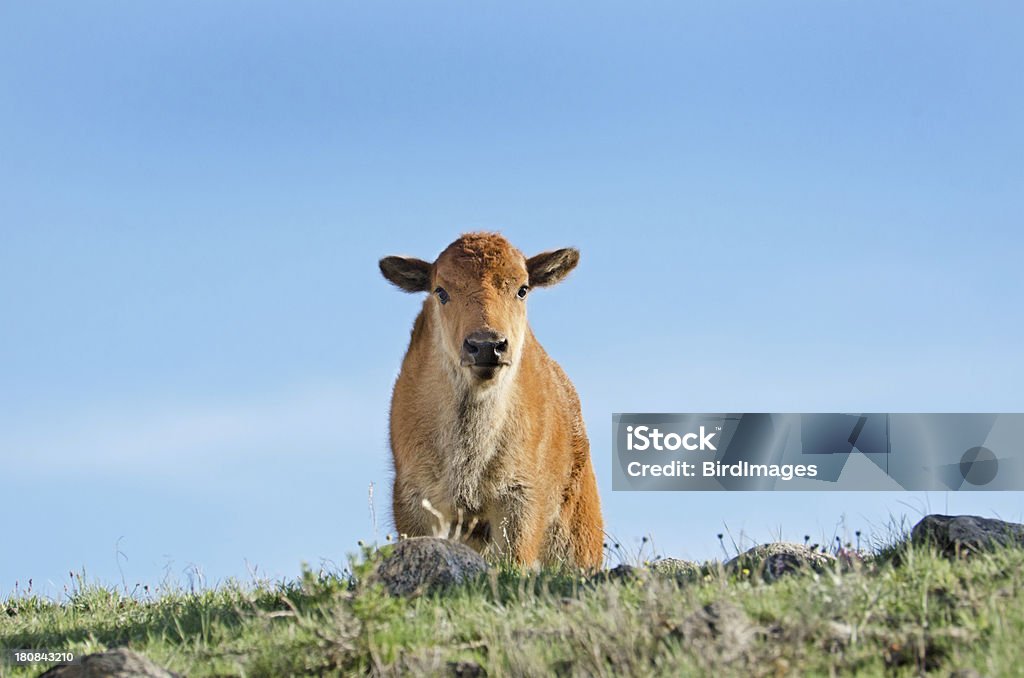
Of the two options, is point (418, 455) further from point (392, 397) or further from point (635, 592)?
point (635, 592)

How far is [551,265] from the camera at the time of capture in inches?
519

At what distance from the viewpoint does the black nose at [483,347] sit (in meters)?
11.2

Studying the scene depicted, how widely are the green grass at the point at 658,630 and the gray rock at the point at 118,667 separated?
1.54ft

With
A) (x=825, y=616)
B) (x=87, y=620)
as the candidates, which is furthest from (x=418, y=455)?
(x=825, y=616)

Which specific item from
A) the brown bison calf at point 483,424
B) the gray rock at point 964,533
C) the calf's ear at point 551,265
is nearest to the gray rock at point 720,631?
the gray rock at point 964,533

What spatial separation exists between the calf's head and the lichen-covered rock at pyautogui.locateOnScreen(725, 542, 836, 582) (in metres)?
3.25

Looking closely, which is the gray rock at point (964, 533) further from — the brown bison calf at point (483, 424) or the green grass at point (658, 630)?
the brown bison calf at point (483, 424)

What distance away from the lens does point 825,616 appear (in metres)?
6.50

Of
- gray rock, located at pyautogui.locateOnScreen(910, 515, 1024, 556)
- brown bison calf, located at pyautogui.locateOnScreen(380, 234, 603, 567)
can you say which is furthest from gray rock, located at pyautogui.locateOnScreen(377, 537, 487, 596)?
gray rock, located at pyautogui.locateOnScreen(910, 515, 1024, 556)

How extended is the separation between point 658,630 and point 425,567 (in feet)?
8.27

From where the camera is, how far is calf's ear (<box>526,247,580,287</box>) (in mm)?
13109

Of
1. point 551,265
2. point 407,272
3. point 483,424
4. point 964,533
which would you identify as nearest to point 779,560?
point 964,533

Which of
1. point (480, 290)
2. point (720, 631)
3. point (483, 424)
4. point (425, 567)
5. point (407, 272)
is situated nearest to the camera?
point (720, 631)

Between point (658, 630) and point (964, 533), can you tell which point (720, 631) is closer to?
point (658, 630)
